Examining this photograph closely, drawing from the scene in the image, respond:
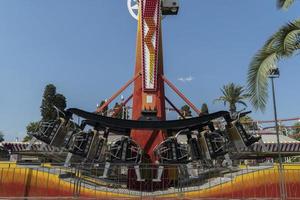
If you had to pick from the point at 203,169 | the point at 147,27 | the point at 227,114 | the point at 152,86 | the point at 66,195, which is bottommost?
the point at 66,195

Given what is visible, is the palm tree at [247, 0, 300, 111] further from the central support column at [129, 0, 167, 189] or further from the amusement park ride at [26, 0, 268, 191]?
the central support column at [129, 0, 167, 189]

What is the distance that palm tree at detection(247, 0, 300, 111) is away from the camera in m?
9.16

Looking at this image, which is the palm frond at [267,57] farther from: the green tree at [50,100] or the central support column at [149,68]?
the green tree at [50,100]

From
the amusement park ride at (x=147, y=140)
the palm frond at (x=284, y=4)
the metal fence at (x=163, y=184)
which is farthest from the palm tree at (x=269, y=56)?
the amusement park ride at (x=147, y=140)

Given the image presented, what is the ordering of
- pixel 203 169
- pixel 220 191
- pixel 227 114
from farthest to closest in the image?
pixel 227 114, pixel 203 169, pixel 220 191

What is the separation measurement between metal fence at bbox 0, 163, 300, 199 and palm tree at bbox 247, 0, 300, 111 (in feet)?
24.6

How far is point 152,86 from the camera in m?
26.8

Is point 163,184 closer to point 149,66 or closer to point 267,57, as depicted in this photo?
point 267,57

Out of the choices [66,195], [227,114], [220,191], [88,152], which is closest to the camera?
[66,195]

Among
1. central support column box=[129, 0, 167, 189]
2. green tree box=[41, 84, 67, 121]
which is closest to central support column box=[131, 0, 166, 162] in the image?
central support column box=[129, 0, 167, 189]

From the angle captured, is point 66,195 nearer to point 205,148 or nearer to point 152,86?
point 205,148

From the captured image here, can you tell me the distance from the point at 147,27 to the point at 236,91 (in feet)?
113

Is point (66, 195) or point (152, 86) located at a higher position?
point (152, 86)

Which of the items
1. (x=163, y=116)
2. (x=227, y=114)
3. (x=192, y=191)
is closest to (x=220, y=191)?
(x=192, y=191)
